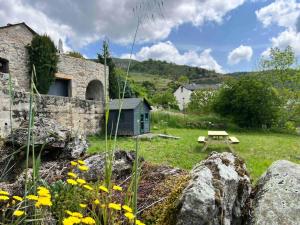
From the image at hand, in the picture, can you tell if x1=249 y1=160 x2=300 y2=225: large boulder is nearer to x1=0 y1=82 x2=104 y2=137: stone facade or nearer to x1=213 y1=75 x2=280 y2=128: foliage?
x1=0 y1=82 x2=104 y2=137: stone facade

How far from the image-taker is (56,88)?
18281 mm

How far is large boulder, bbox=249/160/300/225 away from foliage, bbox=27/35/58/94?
15204mm

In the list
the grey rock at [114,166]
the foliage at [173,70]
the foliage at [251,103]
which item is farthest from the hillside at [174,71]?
the grey rock at [114,166]

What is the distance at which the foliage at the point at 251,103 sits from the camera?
77.1ft

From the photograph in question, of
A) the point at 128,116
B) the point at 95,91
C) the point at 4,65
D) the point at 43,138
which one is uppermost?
the point at 4,65

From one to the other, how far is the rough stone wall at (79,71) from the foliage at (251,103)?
11.3m

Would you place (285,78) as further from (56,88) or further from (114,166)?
(114,166)

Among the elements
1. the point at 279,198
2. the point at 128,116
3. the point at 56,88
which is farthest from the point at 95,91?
the point at 279,198

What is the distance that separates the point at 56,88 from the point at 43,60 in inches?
97.3

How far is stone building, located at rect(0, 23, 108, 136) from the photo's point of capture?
23.6ft

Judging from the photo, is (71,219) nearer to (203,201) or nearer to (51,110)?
(203,201)

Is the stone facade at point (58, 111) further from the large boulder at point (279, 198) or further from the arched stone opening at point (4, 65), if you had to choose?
the arched stone opening at point (4, 65)

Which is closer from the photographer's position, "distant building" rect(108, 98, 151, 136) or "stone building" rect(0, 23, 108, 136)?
"stone building" rect(0, 23, 108, 136)

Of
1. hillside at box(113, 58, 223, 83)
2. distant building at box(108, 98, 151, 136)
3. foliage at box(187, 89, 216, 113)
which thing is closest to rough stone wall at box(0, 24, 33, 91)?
distant building at box(108, 98, 151, 136)
